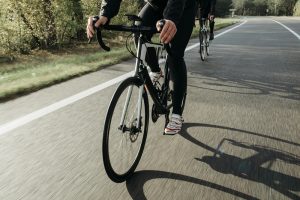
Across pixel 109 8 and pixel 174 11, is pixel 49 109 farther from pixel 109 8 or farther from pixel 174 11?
pixel 174 11

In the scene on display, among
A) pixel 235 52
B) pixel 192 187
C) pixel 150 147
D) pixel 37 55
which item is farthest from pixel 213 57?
pixel 192 187

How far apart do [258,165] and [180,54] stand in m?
1.25

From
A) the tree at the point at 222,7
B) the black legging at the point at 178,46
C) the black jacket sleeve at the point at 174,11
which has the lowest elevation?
the tree at the point at 222,7

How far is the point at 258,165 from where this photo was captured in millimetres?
3789

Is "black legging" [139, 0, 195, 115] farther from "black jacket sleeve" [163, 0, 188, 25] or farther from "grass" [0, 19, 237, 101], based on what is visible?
"grass" [0, 19, 237, 101]

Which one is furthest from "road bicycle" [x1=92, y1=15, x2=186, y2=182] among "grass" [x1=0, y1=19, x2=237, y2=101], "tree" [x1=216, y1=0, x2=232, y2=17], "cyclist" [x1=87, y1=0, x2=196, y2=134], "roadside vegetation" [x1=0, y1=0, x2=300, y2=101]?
"tree" [x1=216, y1=0, x2=232, y2=17]

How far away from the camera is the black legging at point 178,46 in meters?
3.98

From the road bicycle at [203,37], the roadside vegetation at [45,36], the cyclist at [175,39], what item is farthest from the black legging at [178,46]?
the road bicycle at [203,37]

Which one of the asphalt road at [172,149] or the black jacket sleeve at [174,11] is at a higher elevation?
the black jacket sleeve at [174,11]

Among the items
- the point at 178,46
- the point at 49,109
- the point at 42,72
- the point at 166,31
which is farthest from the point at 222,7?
the point at 166,31

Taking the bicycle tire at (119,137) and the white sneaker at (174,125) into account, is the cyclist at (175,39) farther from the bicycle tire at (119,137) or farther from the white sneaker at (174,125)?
the bicycle tire at (119,137)

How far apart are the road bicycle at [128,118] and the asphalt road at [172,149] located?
14cm

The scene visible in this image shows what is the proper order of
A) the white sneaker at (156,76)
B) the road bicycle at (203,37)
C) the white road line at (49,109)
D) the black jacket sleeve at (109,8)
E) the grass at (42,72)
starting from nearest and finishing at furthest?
the black jacket sleeve at (109,8), the white sneaker at (156,76), the white road line at (49,109), the grass at (42,72), the road bicycle at (203,37)

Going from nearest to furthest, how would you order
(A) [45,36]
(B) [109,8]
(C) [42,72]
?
(B) [109,8] → (C) [42,72] → (A) [45,36]
